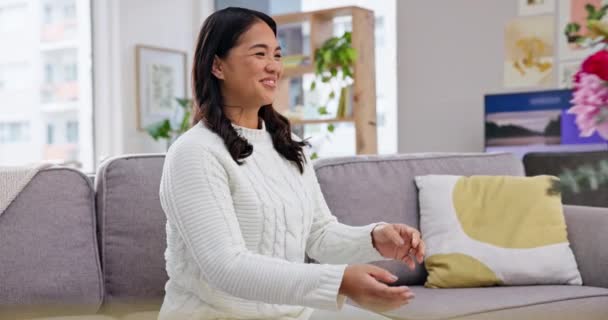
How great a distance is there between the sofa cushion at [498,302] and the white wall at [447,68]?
2.34 m

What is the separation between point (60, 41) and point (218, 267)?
4717mm

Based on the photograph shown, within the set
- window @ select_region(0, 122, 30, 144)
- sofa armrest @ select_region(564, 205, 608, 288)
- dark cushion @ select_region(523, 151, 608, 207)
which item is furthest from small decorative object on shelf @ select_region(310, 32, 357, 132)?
sofa armrest @ select_region(564, 205, 608, 288)

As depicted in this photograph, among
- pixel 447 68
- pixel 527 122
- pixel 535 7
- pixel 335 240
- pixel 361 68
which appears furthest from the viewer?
pixel 361 68

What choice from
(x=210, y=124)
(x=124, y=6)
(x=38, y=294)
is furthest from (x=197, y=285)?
(x=124, y=6)

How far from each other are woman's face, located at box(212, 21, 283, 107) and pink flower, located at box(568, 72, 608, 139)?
3.02 ft

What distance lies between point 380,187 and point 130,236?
76 centimetres

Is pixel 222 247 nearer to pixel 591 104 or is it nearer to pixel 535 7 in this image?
pixel 591 104

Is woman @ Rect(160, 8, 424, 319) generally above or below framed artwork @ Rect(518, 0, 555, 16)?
below

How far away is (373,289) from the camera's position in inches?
45.6

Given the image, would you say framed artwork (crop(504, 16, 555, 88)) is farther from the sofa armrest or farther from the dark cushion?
the sofa armrest

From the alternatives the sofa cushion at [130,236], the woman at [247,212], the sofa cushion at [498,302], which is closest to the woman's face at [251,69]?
the woman at [247,212]

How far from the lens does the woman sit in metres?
1.29

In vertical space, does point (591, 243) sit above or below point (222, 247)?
below

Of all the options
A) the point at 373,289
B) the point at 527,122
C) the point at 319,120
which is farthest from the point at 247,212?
the point at 319,120
